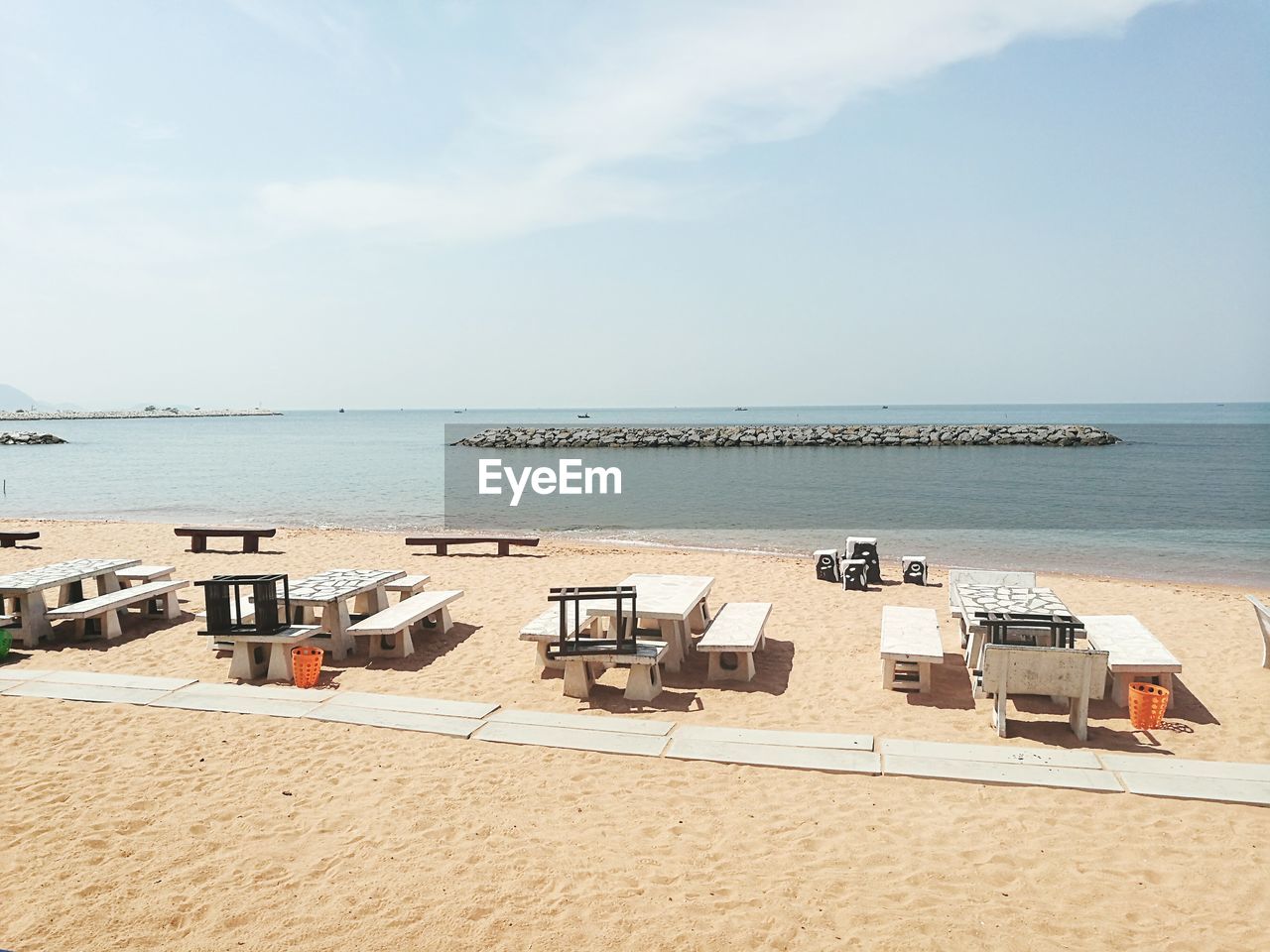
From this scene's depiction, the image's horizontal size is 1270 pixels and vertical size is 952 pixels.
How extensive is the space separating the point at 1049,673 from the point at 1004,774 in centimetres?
108

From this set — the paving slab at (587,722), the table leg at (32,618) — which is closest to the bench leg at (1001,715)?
the paving slab at (587,722)

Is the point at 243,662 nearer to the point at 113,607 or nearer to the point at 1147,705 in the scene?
the point at 113,607

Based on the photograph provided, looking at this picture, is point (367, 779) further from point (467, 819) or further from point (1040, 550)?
point (1040, 550)

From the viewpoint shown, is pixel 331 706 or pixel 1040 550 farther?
pixel 1040 550

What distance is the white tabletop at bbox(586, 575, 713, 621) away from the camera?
26.7 ft

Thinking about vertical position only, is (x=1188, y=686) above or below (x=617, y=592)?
below

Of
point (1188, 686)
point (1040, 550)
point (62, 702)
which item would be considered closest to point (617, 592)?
point (62, 702)

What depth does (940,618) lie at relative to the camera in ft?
37.0

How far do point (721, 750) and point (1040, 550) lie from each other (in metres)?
17.4

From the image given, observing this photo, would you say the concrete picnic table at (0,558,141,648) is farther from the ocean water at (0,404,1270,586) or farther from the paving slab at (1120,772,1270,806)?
the ocean water at (0,404,1270,586)

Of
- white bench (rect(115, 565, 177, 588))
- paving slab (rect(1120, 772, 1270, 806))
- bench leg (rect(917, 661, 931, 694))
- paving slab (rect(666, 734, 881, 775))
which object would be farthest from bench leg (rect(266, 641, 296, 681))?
paving slab (rect(1120, 772, 1270, 806))

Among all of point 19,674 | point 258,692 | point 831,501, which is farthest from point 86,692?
point 831,501

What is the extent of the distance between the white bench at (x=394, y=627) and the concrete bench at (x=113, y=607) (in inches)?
118

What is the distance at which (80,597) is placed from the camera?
1050 cm
